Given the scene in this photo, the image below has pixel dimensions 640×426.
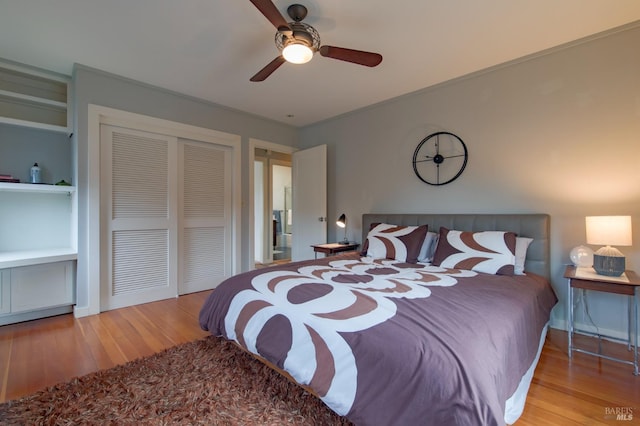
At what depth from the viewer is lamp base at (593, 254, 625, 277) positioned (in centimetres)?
202

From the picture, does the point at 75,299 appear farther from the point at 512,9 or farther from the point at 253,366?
the point at 512,9

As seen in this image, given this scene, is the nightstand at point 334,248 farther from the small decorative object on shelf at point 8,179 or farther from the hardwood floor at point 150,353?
the small decorative object on shelf at point 8,179

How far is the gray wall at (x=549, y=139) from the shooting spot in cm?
227

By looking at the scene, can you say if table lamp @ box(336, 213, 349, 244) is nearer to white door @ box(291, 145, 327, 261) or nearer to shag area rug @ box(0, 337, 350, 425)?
white door @ box(291, 145, 327, 261)

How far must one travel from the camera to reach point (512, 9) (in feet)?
6.64

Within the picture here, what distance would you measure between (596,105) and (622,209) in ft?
2.91

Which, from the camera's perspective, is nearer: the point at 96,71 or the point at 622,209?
the point at 622,209

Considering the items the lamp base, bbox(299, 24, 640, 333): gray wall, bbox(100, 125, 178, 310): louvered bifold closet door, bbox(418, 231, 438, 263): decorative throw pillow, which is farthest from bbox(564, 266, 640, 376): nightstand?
bbox(100, 125, 178, 310): louvered bifold closet door

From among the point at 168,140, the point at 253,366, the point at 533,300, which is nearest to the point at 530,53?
the point at 533,300

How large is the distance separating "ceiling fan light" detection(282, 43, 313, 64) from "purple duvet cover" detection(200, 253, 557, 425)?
5.24 ft

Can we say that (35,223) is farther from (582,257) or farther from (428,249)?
(582,257)

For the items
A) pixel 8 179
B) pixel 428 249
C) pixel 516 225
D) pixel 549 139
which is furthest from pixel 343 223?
pixel 8 179

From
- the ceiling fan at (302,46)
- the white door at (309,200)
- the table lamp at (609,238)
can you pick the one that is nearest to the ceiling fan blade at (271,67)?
the ceiling fan at (302,46)

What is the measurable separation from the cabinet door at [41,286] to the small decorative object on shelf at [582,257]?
4666 millimetres
